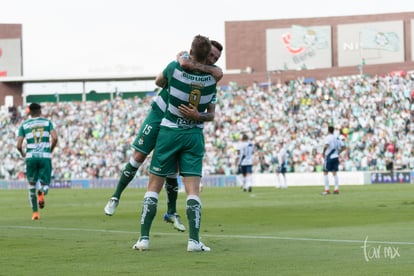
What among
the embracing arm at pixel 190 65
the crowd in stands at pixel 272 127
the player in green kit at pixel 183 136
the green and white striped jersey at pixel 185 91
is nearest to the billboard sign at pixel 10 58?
the crowd in stands at pixel 272 127

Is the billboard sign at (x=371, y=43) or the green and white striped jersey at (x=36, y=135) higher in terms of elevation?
the billboard sign at (x=371, y=43)

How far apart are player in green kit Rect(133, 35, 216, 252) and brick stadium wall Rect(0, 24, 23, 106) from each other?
254ft

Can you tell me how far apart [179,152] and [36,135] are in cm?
901

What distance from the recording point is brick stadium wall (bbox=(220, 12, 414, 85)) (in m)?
70.1

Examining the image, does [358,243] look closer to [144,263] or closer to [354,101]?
[144,263]

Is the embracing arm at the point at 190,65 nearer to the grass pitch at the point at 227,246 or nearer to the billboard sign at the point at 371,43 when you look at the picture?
the grass pitch at the point at 227,246

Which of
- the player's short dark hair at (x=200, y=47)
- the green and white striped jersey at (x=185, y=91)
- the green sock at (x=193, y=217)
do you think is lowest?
the green sock at (x=193, y=217)

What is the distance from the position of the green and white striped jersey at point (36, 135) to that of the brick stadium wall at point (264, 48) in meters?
47.6

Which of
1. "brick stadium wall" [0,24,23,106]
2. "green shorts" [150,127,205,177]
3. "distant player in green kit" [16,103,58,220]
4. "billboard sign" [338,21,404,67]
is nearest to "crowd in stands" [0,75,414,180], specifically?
"billboard sign" [338,21,404,67]

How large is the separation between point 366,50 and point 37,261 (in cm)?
6495

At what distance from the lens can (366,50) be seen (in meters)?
73.6

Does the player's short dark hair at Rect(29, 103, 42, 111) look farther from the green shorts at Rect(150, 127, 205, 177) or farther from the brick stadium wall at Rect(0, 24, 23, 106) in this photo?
the brick stadium wall at Rect(0, 24, 23, 106)

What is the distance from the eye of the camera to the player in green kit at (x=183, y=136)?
12102 millimetres

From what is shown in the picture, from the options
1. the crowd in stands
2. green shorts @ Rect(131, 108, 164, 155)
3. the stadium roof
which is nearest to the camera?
green shorts @ Rect(131, 108, 164, 155)
